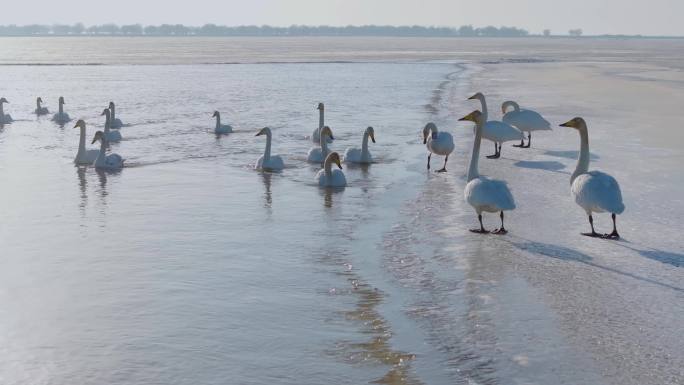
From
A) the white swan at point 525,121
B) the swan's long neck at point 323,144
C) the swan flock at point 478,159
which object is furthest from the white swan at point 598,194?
the white swan at point 525,121

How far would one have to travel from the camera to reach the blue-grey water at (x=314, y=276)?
19.3 ft

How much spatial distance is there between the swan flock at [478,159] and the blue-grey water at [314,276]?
0.30 metres

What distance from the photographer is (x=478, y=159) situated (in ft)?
43.8

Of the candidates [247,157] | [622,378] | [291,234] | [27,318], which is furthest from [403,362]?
[247,157]

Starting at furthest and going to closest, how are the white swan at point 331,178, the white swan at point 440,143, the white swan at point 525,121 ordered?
the white swan at point 525,121 < the white swan at point 440,143 < the white swan at point 331,178

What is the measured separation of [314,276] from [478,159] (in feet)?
19.6

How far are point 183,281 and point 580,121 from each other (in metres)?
5.14

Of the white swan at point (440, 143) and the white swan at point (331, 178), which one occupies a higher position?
the white swan at point (440, 143)

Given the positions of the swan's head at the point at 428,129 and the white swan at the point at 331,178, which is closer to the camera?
the white swan at the point at 331,178

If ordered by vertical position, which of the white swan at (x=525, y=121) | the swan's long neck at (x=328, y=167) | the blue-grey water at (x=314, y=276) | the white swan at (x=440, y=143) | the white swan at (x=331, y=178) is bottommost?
the blue-grey water at (x=314, y=276)

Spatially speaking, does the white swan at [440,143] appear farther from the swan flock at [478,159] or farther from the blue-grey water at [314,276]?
the blue-grey water at [314,276]

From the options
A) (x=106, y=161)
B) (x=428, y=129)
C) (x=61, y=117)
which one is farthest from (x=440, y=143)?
(x=61, y=117)

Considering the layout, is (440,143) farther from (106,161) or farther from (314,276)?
(314,276)

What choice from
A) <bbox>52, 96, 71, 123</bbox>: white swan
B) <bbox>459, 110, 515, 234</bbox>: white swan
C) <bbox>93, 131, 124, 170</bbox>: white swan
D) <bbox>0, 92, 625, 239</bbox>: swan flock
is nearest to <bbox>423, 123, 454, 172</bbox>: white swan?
<bbox>0, 92, 625, 239</bbox>: swan flock
